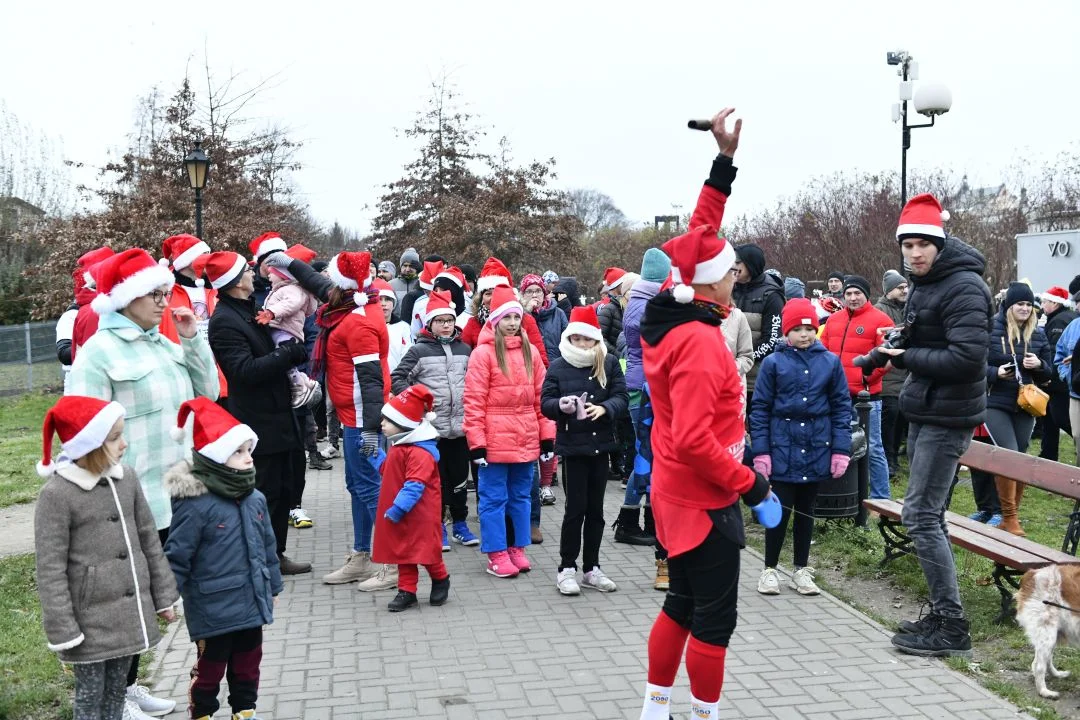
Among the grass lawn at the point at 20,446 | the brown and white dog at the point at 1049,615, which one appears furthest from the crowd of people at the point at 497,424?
the grass lawn at the point at 20,446

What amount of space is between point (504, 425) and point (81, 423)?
3496 mm

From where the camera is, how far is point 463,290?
10141 mm

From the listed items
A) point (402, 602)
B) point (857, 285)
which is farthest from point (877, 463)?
point (402, 602)

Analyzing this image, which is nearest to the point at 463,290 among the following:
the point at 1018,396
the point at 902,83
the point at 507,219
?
the point at 1018,396

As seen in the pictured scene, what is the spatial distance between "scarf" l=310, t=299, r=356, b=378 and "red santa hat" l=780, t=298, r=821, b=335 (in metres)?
2.95

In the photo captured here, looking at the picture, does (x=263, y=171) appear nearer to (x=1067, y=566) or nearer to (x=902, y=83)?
(x=902, y=83)

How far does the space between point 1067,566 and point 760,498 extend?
2175mm

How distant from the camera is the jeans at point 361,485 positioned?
718 cm

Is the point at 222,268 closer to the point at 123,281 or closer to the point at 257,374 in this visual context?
the point at 257,374

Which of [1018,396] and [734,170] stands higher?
[734,170]

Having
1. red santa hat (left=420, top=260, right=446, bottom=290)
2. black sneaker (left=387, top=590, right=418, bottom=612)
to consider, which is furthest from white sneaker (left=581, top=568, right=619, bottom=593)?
red santa hat (left=420, top=260, right=446, bottom=290)

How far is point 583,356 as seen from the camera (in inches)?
270

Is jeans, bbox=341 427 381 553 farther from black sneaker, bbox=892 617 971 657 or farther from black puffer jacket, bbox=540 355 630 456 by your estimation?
black sneaker, bbox=892 617 971 657

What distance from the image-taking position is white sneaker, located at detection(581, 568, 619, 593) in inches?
267
